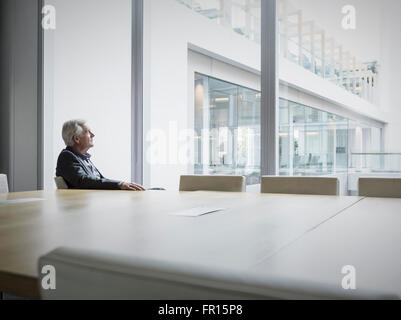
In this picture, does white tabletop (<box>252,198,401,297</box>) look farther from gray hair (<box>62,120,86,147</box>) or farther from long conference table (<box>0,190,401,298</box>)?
gray hair (<box>62,120,86,147</box>)

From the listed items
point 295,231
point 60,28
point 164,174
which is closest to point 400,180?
point 295,231

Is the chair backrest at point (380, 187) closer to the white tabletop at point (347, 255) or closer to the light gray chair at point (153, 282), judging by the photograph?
the white tabletop at point (347, 255)

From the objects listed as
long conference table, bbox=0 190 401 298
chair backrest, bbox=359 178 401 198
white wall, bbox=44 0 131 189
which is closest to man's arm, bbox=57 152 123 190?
long conference table, bbox=0 190 401 298

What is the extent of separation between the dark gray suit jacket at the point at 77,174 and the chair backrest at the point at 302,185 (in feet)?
3.73

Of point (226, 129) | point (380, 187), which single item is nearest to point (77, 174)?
point (226, 129)

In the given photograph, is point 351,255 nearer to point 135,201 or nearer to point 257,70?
point 135,201

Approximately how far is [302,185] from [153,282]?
97.4 inches

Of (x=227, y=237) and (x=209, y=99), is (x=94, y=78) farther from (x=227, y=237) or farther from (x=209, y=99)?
(x=227, y=237)

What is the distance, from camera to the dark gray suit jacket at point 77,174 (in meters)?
2.97

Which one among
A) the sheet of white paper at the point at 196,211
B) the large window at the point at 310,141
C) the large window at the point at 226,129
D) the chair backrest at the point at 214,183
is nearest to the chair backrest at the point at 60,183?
the chair backrest at the point at 214,183

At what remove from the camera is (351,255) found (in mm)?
912

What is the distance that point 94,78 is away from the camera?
175 inches

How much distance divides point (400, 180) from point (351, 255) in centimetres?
175

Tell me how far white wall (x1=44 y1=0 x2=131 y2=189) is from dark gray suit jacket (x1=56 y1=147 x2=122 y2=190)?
1198 millimetres
